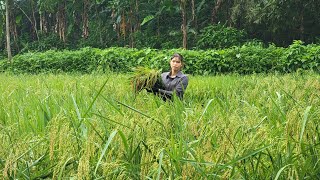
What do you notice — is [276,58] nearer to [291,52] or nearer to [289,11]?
[291,52]

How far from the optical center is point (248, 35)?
14.5 meters

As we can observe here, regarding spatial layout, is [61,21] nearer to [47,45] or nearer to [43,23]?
[47,45]

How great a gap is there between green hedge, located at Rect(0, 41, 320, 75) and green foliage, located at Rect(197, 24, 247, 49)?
9.68 ft

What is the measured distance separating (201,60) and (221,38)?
3.86m

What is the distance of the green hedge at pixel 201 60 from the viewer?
8.69 m

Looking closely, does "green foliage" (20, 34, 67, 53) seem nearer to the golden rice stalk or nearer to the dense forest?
the dense forest

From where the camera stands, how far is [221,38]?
1291 centimetres

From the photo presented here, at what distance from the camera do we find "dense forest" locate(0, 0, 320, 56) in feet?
40.1

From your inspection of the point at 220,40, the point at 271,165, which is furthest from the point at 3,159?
the point at 220,40

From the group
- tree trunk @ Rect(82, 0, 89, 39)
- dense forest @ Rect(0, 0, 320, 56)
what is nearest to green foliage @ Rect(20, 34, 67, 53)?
dense forest @ Rect(0, 0, 320, 56)

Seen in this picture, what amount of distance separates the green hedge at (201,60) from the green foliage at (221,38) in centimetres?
295

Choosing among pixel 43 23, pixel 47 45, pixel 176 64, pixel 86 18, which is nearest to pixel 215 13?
pixel 86 18

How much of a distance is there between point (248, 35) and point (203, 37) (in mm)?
2033

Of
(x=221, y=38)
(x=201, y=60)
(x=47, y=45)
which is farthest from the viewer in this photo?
(x=47, y=45)
